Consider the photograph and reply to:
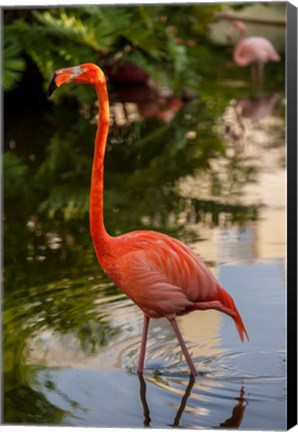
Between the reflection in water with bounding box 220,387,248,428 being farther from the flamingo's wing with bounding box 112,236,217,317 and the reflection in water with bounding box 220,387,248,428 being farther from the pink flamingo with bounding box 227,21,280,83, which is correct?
the pink flamingo with bounding box 227,21,280,83

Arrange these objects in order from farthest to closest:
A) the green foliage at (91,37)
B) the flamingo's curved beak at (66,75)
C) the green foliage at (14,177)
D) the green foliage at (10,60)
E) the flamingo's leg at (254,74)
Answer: the flamingo's leg at (254,74), the green foliage at (91,37), the green foliage at (14,177), the green foliage at (10,60), the flamingo's curved beak at (66,75)

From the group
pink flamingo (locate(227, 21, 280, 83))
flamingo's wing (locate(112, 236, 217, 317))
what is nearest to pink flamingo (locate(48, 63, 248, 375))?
flamingo's wing (locate(112, 236, 217, 317))

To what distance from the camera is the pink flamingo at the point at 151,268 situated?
1.54m

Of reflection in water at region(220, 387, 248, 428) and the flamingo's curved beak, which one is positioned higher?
the flamingo's curved beak

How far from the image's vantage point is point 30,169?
377 centimetres

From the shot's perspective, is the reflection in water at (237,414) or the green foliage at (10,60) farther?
the green foliage at (10,60)

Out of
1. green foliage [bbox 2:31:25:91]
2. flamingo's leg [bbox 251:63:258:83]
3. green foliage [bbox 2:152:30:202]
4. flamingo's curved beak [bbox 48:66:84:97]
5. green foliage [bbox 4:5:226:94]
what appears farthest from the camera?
flamingo's leg [bbox 251:63:258:83]

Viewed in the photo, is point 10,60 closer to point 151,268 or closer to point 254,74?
point 151,268

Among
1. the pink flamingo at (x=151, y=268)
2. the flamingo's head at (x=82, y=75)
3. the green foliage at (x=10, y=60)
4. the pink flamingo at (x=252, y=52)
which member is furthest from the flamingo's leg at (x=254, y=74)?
the flamingo's head at (x=82, y=75)

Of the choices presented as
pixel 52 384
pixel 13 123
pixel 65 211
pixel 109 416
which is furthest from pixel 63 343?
pixel 13 123

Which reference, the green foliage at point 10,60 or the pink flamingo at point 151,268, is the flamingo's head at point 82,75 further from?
the green foliage at point 10,60

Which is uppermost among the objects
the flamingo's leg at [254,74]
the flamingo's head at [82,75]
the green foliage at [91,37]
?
the green foliage at [91,37]

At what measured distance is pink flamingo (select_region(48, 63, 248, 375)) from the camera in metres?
1.54

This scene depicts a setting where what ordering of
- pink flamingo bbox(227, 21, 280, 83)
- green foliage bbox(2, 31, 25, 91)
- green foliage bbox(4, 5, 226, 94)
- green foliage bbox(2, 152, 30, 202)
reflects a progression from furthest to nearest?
pink flamingo bbox(227, 21, 280, 83) < green foliage bbox(4, 5, 226, 94) < green foliage bbox(2, 152, 30, 202) < green foliage bbox(2, 31, 25, 91)
